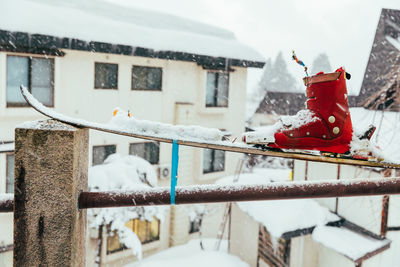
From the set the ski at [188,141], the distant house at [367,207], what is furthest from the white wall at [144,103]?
the ski at [188,141]

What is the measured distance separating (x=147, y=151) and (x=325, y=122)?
9.05 m

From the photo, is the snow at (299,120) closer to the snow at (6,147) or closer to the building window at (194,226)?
the snow at (6,147)

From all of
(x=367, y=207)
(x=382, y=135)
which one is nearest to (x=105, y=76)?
(x=382, y=135)

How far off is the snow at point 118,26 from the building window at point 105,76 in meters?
0.83

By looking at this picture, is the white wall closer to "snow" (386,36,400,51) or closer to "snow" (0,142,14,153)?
"snow" (0,142,14,153)

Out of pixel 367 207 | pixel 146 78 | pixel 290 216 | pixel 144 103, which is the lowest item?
pixel 290 216

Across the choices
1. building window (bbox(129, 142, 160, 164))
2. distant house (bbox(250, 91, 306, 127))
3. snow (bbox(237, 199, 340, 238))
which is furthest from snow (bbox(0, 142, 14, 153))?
distant house (bbox(250, 91, 306, 127))

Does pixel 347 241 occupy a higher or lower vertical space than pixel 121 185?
lower

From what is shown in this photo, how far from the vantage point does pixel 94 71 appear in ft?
29.7

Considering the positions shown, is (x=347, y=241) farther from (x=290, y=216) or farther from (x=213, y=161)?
(x=213, y=161)

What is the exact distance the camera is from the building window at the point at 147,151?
399 inches

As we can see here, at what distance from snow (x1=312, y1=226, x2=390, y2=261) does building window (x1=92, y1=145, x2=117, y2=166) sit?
6.02 meters

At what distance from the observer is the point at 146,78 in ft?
33.4

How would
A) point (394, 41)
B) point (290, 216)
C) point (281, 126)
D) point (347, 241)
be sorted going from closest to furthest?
point (281, 126) → point (347, 241) → point (290, 216) → point (394, 41)
